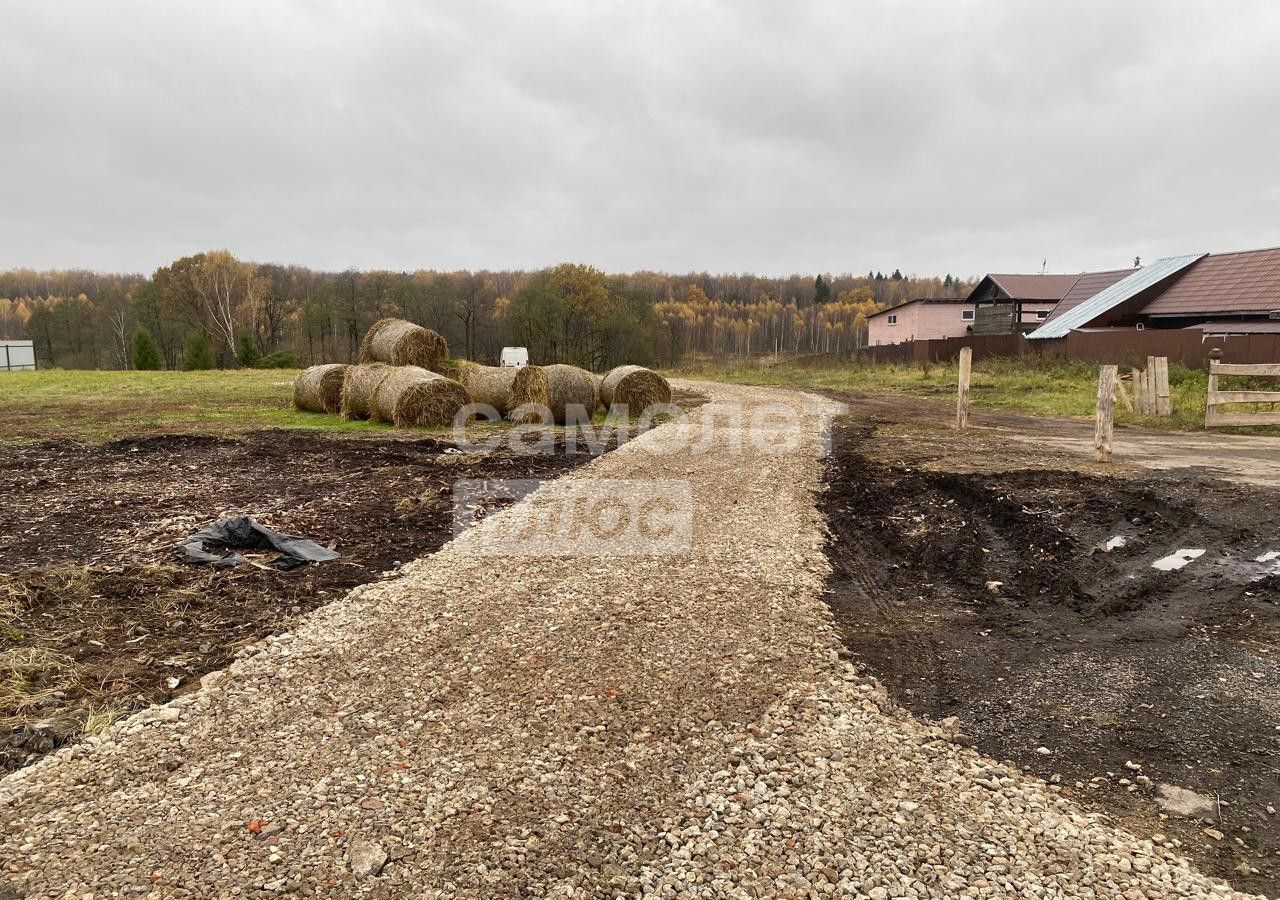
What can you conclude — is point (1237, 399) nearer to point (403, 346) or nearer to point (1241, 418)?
point (1241, 418)

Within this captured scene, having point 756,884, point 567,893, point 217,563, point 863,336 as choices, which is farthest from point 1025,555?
point 863,336

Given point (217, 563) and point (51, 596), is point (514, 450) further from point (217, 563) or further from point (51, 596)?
point (51, 596)

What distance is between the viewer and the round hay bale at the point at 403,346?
20516 millimetres

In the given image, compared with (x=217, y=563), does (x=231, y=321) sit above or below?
above

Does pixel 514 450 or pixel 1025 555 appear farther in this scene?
pixel 514 450

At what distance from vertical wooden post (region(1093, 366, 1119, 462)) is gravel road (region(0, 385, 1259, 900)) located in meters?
8.11

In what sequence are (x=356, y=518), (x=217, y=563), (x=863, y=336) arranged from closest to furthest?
(x=217, y=563), (x=356, y=518), (x=863, y=336)

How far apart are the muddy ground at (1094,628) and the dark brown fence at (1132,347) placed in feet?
64.0

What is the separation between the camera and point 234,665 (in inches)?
194

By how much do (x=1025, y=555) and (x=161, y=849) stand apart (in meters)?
7.70

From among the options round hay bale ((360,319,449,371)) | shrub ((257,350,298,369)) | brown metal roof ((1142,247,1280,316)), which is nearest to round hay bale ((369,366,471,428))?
round hay bale ((360,319,449,371))

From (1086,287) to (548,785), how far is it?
4709cm

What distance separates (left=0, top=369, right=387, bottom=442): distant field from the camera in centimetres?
1630

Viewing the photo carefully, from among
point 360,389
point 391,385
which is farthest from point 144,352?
point 391,385
